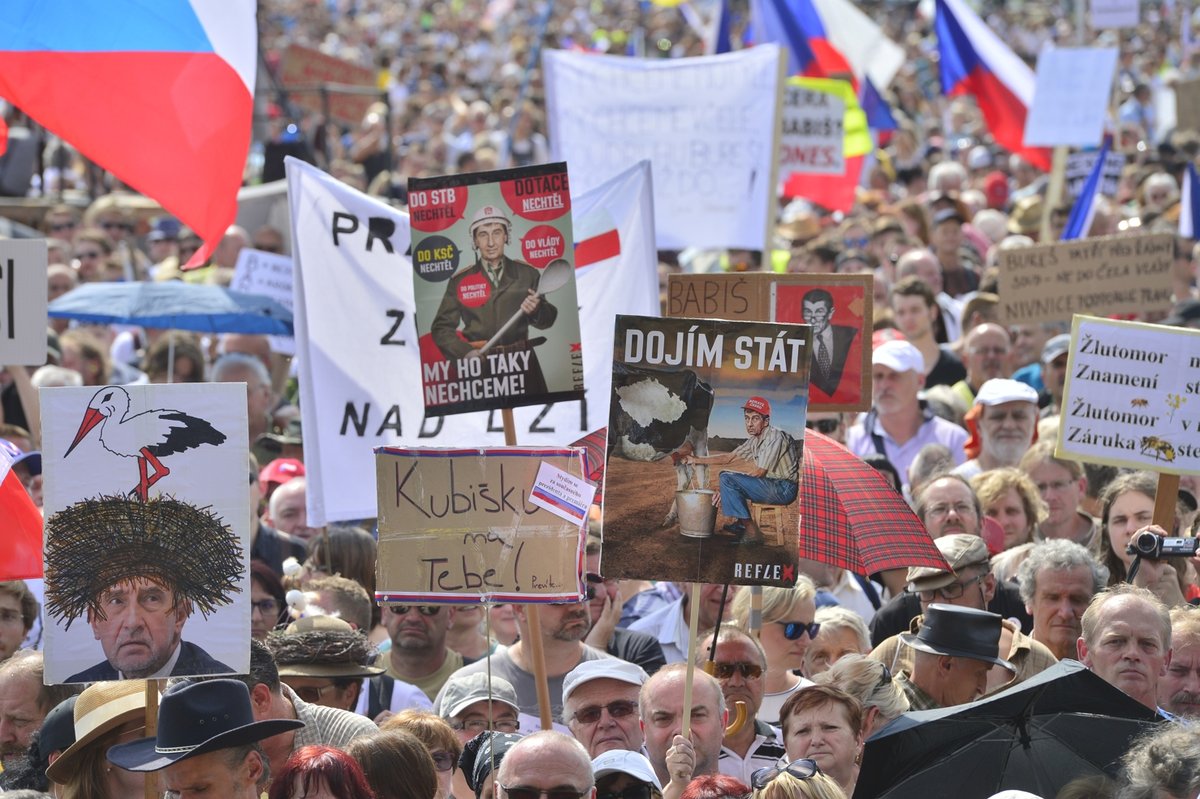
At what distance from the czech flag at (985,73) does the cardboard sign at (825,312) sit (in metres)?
9.10

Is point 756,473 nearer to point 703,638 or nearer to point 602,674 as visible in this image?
point 602,674

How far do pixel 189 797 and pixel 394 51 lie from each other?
3267 cm

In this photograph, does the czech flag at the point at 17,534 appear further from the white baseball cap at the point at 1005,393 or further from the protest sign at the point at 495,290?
the white baseball cap at the point at 1005,393

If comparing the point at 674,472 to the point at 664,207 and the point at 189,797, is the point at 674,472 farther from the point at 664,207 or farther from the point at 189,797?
the point at 664,207

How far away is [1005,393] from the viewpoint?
856 centimetres

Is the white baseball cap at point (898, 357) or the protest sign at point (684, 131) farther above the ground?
the protest sign at point (684, 131)

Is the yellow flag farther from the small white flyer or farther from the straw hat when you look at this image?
the straw hat

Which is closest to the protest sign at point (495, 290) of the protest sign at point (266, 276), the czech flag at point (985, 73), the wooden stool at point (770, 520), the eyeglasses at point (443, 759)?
the wooden stool at point (770, 520)

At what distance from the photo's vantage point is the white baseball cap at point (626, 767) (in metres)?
4.84

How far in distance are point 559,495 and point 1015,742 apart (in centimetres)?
139

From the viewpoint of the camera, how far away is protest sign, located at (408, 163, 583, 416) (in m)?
6.10

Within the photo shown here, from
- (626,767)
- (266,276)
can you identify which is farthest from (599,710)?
(266,276)

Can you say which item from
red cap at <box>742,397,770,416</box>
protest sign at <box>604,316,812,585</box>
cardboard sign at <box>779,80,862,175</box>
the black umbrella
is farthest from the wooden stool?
cardboard sign at <box>779,80,862,175</box>

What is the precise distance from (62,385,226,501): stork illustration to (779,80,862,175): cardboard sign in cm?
901
